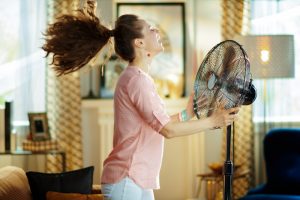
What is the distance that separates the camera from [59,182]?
3410 millimetres

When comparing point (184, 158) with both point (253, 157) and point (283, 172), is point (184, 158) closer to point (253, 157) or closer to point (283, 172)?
point (253, 157)

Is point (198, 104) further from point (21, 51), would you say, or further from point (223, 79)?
point (21, 51)

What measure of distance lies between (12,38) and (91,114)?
0.91 m

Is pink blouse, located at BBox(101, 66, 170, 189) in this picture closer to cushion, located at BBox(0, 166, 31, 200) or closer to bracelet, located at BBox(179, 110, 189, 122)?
bracelet, located at BBox(179, 110, 189, 122)

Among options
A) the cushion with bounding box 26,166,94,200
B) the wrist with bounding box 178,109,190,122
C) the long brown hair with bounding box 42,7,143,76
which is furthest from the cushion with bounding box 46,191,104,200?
the long brown hair with bounding box 42,7,143,76

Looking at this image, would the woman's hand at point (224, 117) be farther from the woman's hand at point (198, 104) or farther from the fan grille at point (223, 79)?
the woman's hand at point (198, 104)

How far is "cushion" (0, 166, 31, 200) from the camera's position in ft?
9.96

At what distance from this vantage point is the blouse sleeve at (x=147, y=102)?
2045 millimetres

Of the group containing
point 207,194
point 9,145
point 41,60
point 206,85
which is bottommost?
point 207,194

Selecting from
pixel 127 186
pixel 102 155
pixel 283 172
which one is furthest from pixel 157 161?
pixel 102 155

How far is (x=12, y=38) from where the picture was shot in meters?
5.20

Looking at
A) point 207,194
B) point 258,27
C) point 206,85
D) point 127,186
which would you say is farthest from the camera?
point 258,27

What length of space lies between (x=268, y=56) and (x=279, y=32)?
2.81 feet

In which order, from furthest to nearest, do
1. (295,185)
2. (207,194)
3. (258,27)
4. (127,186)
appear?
(258,27) → (207,194) → (295,185) → (127,186)
